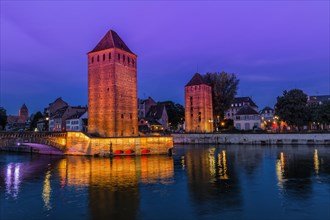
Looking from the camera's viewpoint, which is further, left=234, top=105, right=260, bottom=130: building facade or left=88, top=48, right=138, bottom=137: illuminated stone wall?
left=234, top=105, right=260, bottom=130: building facade

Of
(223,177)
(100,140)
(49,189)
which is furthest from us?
(100,140)

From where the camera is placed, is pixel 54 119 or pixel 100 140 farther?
pixel 54 119

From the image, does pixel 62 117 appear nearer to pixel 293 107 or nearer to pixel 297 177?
pixel 293 107

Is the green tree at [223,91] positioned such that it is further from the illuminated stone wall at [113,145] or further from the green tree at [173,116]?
the illuminated stone wall at [113,145]

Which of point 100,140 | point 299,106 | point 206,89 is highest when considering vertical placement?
point 206,89

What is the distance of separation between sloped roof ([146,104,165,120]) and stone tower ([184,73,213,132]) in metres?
9.59

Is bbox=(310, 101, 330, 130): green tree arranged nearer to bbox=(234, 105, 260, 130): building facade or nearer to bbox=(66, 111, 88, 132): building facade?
bbox=(234, 105, 260, 130): building facade

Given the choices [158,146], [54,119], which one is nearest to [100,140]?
[158,146]

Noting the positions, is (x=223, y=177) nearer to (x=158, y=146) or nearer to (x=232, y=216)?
(x=232, y=216)

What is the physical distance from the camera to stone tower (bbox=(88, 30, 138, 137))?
42875mm

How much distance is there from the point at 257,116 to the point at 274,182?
59.7 m

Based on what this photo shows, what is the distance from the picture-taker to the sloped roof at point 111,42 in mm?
44156

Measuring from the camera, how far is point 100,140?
1561 inches

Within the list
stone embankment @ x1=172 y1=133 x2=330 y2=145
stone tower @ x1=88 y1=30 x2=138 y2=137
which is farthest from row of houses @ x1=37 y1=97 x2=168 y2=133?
stone tower @ x1=88 y1=30 x2=138 y2=137
